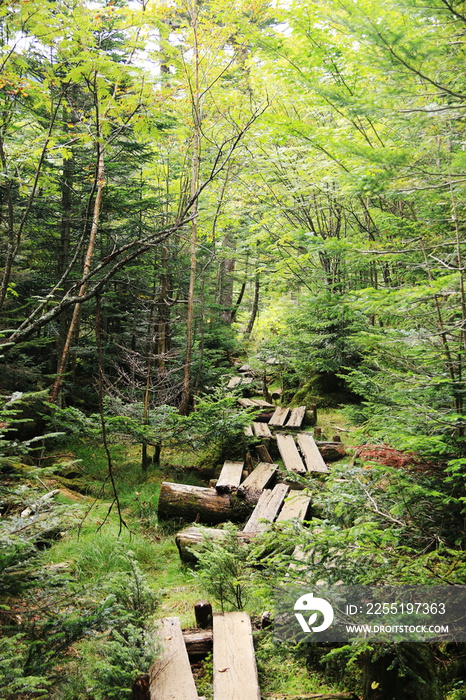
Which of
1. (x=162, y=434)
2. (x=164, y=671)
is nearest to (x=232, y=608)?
(x=164, y=671)

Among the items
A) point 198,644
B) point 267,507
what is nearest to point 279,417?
point 267,507

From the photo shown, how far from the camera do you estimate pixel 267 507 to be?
18.3ft

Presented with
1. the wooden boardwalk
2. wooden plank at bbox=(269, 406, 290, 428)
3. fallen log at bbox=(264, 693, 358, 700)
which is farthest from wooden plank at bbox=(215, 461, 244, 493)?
fallen log at bbox=(264, 693, 358, 700)

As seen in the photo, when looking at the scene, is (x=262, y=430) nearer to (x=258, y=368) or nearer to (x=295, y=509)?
(x=258, y=368)

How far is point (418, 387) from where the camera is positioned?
361 centimetres

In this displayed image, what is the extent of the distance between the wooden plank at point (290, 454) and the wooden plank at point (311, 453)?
11cm

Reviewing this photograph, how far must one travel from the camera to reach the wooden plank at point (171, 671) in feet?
9.16

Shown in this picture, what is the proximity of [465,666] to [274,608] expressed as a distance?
1.21 meters

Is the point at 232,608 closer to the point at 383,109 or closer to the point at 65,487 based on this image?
the point at 65,487

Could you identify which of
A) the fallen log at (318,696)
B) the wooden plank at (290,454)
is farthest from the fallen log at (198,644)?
the wooden plank at (290,454)

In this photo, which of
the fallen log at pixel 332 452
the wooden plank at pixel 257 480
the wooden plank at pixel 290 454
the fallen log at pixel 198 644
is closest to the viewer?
the fallen log at pixel 198 644

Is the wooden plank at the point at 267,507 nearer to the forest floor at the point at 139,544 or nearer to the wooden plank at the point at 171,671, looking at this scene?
the forest floor at the point at 139,544

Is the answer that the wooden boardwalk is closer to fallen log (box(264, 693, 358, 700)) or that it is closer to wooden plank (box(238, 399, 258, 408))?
wooden plank (box(238, 399, 258, 408))

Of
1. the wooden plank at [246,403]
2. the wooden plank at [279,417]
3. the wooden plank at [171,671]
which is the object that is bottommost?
the wooden plank at [171,671]
